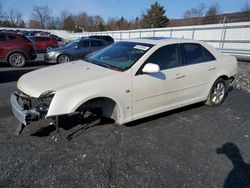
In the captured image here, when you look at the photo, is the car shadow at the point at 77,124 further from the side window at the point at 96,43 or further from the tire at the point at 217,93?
the side window at the point at 96,43

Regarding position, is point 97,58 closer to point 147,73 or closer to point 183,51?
point 147,73

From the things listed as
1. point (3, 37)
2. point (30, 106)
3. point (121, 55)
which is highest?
point (121, 55)

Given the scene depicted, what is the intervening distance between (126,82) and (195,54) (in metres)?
2.01

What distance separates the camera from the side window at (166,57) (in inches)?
164

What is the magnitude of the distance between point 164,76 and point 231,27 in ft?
44.7

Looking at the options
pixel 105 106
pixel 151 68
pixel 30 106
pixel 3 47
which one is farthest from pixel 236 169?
pixel 3 47

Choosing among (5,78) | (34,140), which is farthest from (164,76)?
(5,78)

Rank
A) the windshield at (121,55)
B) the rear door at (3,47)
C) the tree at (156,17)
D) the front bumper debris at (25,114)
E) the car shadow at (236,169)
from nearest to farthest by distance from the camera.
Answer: the car shadow at (236,169), the front bumper debris at (25,114), the windshield at (121,55), the rear door at (3,47), the tree at (156,17)

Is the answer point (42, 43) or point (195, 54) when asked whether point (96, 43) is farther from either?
point (42, 43)

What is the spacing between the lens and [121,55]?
4.39m

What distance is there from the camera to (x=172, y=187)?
269 centimetres

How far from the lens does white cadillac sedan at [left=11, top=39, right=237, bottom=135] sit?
3277 mm

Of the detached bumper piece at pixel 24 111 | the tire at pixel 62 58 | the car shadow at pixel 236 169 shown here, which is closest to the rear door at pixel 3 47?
the tire at pixel 62 58

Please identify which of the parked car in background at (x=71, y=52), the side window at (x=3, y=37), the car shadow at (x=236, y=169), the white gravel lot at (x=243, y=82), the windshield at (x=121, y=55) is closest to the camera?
the car shadow at (x=236, y=169)
